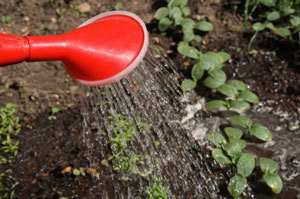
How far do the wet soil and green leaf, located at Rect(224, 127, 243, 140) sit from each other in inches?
6.3

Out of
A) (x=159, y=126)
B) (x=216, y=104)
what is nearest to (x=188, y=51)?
(x=216, y=104)

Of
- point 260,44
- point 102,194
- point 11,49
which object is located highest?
point 11,49

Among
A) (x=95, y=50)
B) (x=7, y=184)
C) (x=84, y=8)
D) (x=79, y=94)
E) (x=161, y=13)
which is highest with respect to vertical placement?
(x=95, y=50)

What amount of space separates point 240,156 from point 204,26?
3.15 ft

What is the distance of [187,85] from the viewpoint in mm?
3051

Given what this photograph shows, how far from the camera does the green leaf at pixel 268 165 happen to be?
8.82ft

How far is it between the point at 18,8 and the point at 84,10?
0.38 m

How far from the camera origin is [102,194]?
8.89ft

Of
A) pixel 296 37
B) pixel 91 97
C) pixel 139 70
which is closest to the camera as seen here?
pixel 139 70

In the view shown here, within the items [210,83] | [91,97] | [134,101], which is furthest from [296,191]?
[91,97]

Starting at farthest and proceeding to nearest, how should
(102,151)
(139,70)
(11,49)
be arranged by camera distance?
(102,151) < (139,70) < (11,49)

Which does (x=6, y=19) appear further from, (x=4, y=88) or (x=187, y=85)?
(x=187, y=85)

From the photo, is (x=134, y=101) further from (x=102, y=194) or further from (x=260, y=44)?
(x=260, y=44)

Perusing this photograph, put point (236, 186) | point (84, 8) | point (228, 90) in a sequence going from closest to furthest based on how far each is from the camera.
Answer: point (236, 186) → point (228, 90) → point (84, 8)
